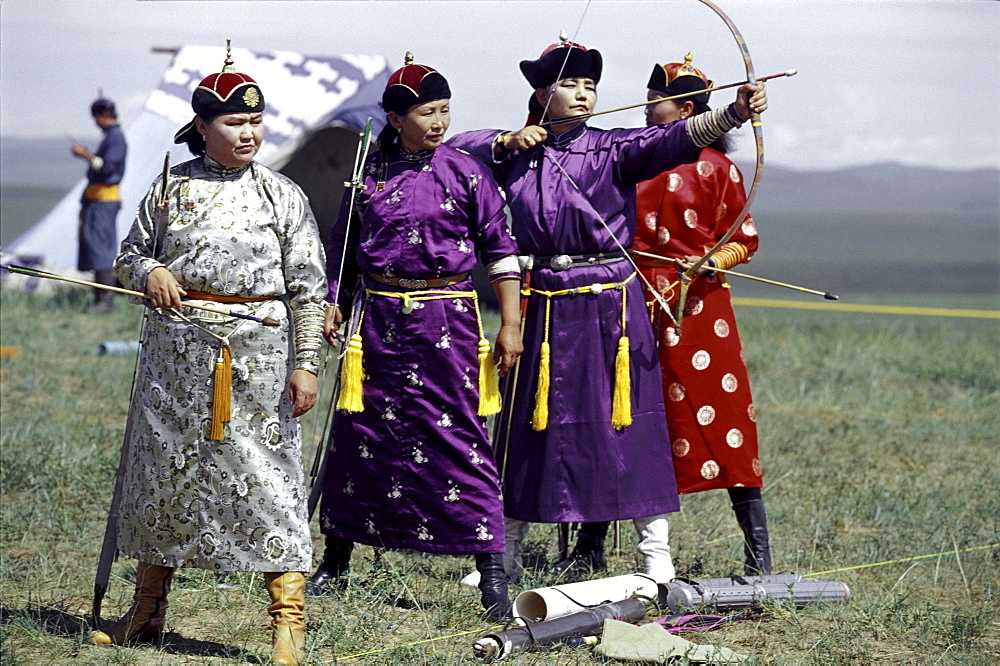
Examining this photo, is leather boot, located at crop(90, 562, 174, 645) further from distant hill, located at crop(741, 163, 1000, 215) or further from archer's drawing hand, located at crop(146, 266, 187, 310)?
distant hill, located at crop(741, 163, 1000, 215)

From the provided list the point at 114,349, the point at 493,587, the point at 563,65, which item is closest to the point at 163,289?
the point at 493,587

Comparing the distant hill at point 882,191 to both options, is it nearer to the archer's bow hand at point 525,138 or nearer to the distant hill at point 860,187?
the distant hill at point 860,187

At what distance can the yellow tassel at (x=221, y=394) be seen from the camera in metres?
3.46

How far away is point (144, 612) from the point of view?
369 cm

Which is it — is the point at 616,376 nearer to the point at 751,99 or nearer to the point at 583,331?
the point at 583,331

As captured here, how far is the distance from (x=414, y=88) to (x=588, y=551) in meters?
1.78

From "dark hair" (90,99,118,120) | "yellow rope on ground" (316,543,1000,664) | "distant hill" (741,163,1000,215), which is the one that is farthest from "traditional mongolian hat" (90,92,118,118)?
"distant hill" (741,163,1000,215)

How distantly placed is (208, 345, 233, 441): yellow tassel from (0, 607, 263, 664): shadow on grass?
64 cm

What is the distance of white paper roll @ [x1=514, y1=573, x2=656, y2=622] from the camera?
3926 mm

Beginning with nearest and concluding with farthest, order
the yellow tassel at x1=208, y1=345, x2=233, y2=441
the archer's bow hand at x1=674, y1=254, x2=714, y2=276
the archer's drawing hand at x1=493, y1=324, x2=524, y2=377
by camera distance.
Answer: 1. the yellow tassel at x1=208, y1=345, x2=233, y2=441
2. the archer's drawing hand at x1=493, y1=324, x2=524, y2=377
3. the archer's bow hand at x1=674, y1=254, x2=714, y2=276

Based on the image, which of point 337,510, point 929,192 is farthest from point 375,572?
point 929,192

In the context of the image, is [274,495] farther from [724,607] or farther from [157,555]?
[724,607]

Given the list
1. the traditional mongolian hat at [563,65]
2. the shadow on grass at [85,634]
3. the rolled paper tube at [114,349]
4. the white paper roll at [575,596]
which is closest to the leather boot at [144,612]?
the shadow on grass at [85,634]

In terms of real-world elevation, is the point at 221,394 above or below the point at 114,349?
above
